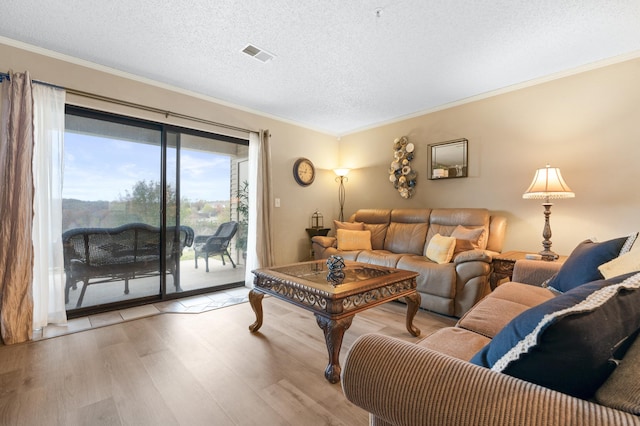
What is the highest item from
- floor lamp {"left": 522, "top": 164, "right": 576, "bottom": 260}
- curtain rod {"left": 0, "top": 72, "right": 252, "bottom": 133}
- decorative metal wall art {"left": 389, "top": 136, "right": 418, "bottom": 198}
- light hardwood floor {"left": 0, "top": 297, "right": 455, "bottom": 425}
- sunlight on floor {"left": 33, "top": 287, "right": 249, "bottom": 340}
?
curtain rod {"left": 0, "top": 72, "right": 252, "bottom": 133}

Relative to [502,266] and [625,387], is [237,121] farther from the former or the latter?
[625,387]

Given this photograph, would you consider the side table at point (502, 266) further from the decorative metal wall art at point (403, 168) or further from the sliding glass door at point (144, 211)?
the sliding glass door at point (144, 211)

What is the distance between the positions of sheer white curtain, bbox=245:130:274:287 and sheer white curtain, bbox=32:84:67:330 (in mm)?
1925

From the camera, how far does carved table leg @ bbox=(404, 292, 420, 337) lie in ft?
7.59

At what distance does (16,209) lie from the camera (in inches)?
91.3

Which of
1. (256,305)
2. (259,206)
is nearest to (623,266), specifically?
(256,305)

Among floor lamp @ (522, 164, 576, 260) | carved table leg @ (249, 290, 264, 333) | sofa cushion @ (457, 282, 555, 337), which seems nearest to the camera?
sofa cushion @ (457, 282, 555, 337)

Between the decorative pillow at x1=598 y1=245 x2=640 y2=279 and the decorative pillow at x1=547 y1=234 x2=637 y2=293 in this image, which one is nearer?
the decorative pillow at x1=598 y1=245 x2=640 y2=279

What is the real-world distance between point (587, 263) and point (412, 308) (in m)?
1.15

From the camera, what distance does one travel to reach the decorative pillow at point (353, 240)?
→ 392 centimetres

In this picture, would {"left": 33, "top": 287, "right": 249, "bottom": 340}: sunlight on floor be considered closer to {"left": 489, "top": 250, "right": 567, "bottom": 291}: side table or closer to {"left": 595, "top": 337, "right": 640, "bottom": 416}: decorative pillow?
{"left": 489, "top": 250, "right": 567, "bottom": 291}: side table

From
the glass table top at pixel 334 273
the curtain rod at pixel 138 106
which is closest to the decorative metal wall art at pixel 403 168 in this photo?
the glass table top at pixel 334 273

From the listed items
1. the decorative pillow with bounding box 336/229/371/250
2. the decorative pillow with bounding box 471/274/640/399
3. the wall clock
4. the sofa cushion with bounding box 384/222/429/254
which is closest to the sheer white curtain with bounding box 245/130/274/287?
the wall clock

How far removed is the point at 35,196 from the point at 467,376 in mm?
3315
